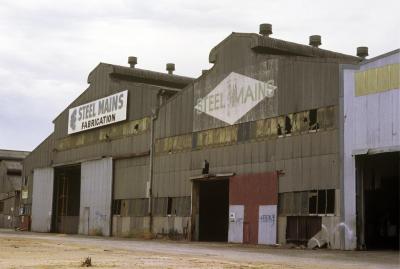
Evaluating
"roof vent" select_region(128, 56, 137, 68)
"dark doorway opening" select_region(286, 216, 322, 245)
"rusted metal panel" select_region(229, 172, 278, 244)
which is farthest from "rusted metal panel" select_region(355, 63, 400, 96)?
"roof vent" select_region(128, 56, 137, 68)

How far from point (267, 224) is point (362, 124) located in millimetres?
7756

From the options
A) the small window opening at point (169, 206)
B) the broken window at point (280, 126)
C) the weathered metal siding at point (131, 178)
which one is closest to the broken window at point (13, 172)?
the weathered metal siding at point (131, 178)

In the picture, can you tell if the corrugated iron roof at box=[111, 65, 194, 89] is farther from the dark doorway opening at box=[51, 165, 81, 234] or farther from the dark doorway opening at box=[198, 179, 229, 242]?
the dark doorway opening at box=[198, 179, 229, 242]

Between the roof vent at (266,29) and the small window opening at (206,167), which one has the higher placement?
the roof vent at (266,29)

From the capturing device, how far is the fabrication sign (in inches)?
1738

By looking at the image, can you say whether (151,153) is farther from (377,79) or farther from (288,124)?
(377,79)

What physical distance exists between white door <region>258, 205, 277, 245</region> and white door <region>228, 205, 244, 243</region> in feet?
5.14

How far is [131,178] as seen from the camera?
140 feet

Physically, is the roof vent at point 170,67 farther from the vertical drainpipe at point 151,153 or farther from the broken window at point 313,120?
the broken window at point 313,120

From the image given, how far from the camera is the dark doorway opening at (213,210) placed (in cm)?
3747

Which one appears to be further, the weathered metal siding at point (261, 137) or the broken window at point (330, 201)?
the weathered metal siding at point (261, 137)

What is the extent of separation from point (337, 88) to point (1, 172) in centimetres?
5163

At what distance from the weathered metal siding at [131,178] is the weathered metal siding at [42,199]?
11.5m

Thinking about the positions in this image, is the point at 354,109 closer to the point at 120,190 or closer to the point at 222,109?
the point at 222,109
